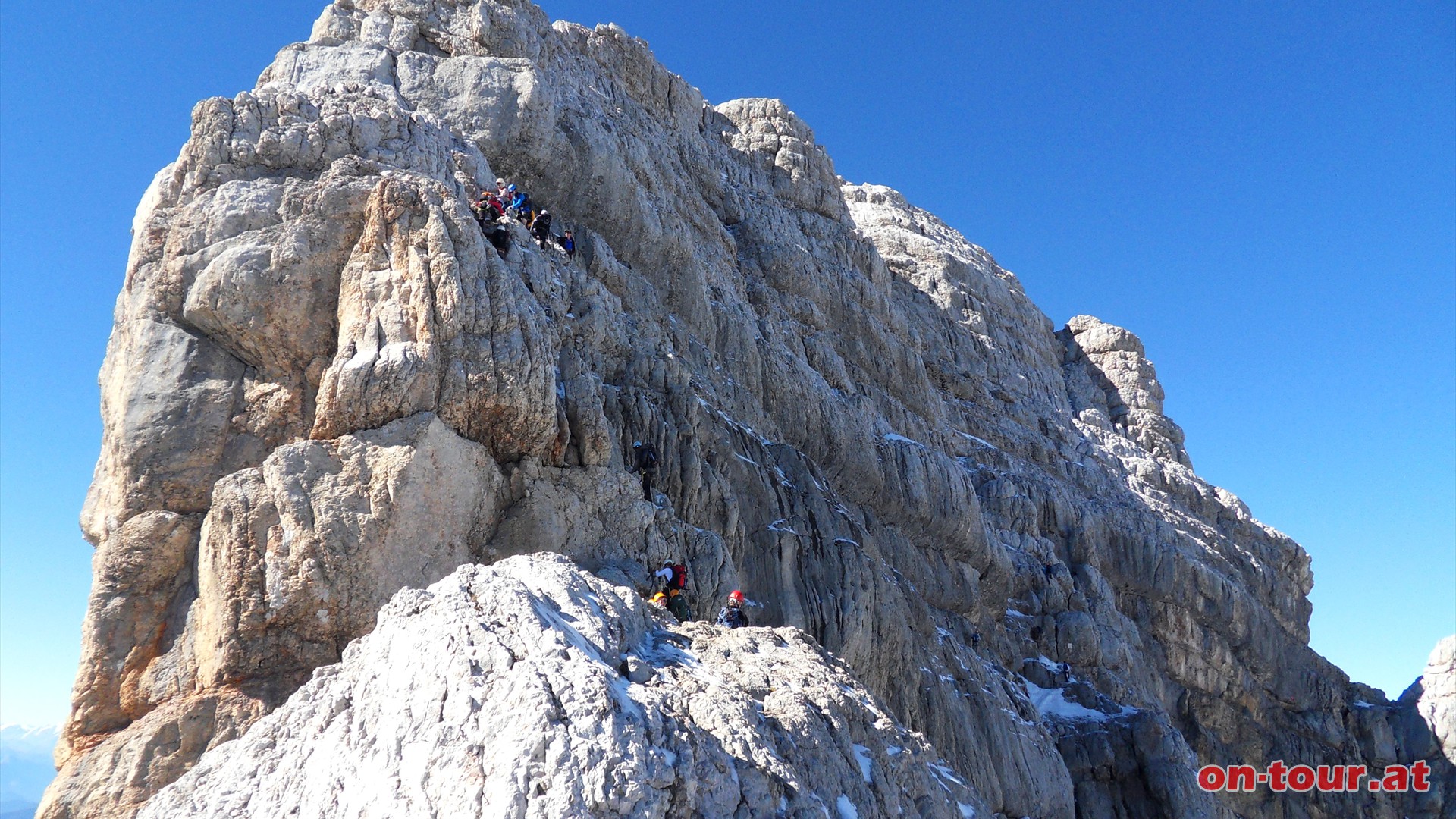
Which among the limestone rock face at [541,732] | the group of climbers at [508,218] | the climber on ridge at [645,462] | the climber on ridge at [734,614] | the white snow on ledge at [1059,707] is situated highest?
the group of climbers at [508,218]

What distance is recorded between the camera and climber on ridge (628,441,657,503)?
26.2 meters

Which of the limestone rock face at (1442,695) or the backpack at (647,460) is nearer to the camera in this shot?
the backpack at (647,460)

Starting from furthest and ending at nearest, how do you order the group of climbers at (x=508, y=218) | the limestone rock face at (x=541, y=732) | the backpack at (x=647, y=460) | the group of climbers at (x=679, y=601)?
1. the backpack at (x=647, y=460)
2. the group of climbers at (x=508, y=218)
3. the group of climbers at (x=679, y=601)
4. the limestone rock face at (x=541, y=732)

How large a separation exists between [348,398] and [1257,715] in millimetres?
58349

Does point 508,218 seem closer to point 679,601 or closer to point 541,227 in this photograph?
point 541,227

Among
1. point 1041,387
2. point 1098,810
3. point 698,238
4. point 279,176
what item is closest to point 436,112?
point 279,176

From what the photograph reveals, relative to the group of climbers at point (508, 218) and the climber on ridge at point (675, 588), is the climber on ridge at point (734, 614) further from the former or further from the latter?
the group of climbers at point (508, 218)

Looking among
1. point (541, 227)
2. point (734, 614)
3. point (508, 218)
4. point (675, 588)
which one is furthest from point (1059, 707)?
point (508, 218)

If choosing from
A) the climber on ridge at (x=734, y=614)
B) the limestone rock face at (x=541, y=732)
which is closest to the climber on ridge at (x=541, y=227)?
the climber on ridge at (x=734, y=614)

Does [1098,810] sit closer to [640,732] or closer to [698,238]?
[698,238]

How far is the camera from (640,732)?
10.4 metres

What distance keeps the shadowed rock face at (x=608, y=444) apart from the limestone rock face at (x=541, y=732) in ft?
13.9

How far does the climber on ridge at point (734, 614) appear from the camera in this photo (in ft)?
67.0

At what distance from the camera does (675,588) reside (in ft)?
68.2
